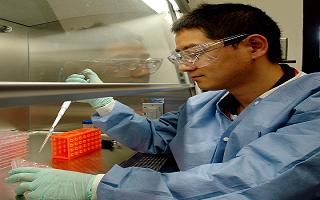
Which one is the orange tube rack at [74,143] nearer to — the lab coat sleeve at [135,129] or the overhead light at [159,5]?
the lab coat sleeve at [135,129]

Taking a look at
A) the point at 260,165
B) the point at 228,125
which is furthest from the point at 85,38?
the point at 260,165

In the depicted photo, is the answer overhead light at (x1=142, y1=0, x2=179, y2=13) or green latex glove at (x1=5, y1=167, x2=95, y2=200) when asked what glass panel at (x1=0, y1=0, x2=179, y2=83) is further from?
green latex glove at (x1=5, y1=167, x2=95, y2=200)

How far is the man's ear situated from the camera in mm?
1159

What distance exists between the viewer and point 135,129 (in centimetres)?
139

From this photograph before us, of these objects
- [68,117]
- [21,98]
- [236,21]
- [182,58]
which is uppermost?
[236,21]

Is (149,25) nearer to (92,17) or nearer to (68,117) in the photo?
(92,17)

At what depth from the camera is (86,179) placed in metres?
0.83

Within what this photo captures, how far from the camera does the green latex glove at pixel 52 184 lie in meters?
0.81

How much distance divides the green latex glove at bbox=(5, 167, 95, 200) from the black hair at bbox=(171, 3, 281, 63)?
0.72 m

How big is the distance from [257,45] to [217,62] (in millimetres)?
182

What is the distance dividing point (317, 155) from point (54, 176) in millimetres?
720

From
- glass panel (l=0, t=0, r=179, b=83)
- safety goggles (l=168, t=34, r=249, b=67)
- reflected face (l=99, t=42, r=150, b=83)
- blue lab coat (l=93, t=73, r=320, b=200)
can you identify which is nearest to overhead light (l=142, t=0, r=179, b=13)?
glass panel (l=0, t=0, r=179, b=83)

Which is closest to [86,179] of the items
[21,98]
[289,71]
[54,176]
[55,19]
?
[54,176]

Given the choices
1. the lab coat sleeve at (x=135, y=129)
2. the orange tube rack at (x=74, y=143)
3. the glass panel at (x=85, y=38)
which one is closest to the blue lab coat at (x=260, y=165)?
the lab coat sleeve at (x=135, y=129)
